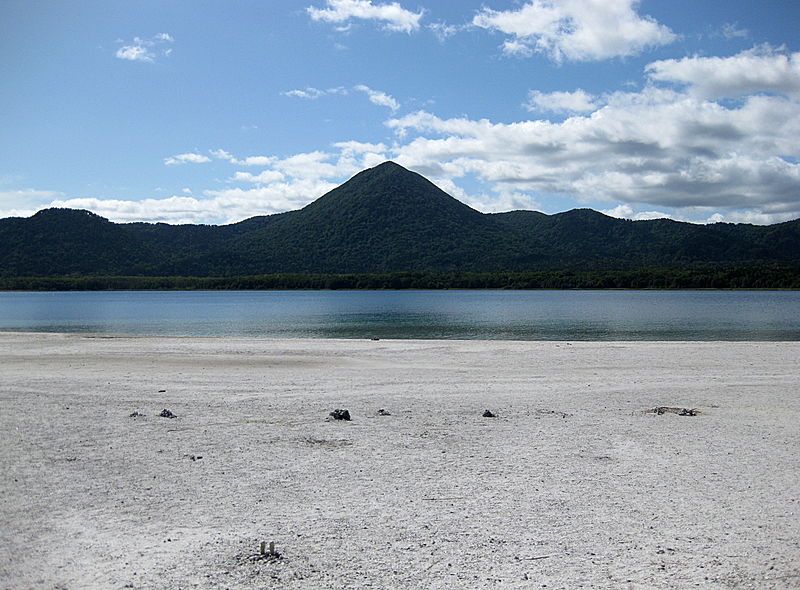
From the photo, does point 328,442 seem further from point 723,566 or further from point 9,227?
point 9,227

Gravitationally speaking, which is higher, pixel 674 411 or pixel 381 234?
pixel 381 234

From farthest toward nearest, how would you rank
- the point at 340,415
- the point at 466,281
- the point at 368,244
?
the point at 368,244, the point at 466,281, the point at 340,415

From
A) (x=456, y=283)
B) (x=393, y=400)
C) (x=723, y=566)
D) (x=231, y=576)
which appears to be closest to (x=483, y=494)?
(x=723, y=566)

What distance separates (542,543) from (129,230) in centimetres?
19406

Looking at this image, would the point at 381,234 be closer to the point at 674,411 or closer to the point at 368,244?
the point at 368,244

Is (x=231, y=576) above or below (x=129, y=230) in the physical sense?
below

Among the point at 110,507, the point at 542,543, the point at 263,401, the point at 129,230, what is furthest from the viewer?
the point at 129,230

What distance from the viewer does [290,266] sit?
163 metres

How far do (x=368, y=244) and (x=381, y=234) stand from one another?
5344 millimetres

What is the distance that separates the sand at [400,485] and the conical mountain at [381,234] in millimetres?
147059

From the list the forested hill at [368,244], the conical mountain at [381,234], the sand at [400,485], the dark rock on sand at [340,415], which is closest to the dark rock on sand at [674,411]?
the sand at [400,485]

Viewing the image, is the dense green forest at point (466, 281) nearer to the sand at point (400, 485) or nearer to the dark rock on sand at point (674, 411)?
the sand at point (400, 485)

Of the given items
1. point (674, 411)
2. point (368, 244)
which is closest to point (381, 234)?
point (368, 244)

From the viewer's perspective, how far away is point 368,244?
552ft
